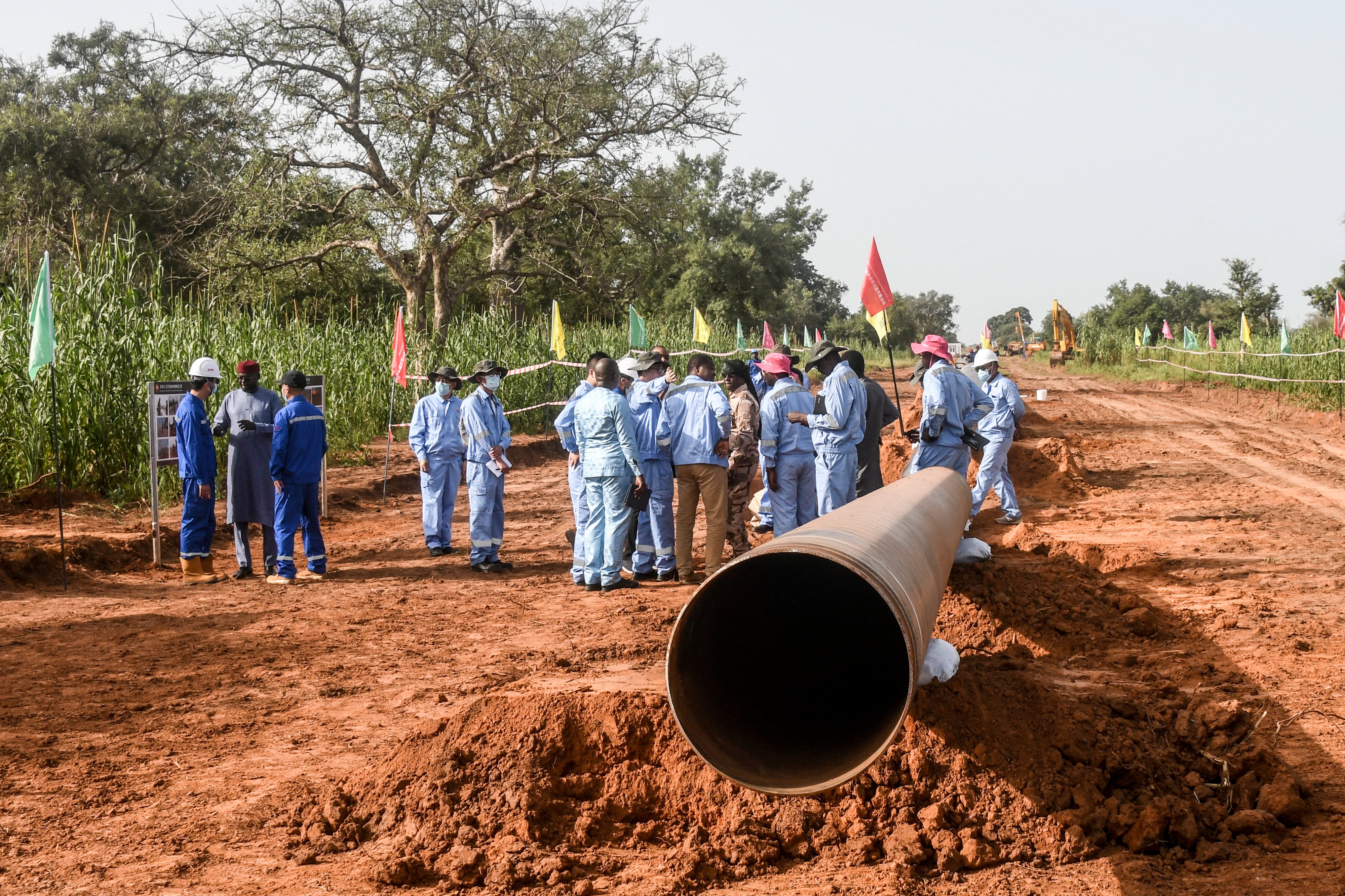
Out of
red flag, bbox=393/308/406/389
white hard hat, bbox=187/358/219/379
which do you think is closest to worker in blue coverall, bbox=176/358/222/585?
white hard hat, bbox=187/358/219/379

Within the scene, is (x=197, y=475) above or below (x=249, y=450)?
below

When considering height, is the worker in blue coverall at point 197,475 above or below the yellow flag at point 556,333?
below

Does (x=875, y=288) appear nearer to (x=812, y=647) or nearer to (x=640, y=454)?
(x=640, y=454)

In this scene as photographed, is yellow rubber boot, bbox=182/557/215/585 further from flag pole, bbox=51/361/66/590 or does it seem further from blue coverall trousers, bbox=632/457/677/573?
blue coverall trousers, bbox=632/457/677/573

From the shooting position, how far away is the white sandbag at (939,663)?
4453 millimetres

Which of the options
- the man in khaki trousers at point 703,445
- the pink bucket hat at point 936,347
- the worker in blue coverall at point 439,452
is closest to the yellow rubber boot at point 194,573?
the worker in blue coverall at point 439,452

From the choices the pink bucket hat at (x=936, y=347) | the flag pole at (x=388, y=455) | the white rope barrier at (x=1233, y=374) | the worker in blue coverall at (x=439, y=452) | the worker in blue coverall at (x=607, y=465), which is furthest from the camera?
the white rope barrier at (x=1233, y=374)

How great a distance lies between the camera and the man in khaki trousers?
840cm

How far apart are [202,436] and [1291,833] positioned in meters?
7.86

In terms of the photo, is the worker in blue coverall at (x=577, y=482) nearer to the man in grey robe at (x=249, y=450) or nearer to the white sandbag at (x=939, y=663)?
the man in grey robe at (x=249, y=450)

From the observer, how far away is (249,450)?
8844 millimetres

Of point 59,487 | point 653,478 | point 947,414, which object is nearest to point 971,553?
point 947,414

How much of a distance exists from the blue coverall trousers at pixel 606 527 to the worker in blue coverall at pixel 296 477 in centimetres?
242

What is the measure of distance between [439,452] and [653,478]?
8.62ft
